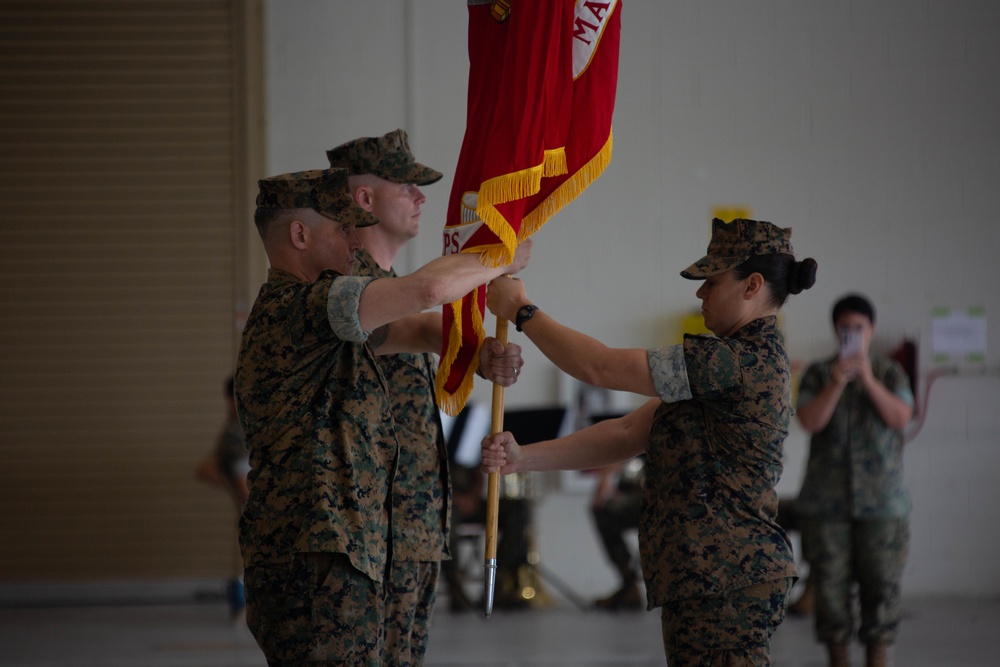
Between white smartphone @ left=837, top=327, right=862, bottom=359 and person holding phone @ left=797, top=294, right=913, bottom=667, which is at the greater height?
white smartphone @ left=837, top=327, right=862, bottom=359

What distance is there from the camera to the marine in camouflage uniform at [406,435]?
2.72 metres

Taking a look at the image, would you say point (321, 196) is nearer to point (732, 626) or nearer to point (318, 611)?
point (318, 611)

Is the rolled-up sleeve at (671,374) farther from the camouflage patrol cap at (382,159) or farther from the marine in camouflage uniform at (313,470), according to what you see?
the camouflage patrol cap at (382,159)

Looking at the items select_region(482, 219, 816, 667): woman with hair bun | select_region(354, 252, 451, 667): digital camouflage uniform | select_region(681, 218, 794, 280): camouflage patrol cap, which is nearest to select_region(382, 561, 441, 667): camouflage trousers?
select_region(354, 252, 451, 667): digital camouflage uniform

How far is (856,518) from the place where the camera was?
4668 mm

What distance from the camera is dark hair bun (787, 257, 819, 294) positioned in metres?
2.56

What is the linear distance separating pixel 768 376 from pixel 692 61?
15.9 ft

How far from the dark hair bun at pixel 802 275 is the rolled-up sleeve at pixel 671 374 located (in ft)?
1.15

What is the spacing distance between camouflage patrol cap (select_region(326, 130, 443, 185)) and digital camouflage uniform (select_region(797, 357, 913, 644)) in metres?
2.54

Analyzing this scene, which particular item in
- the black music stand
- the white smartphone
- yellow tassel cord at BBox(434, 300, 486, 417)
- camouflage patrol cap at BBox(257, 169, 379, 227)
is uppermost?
camouflage patrol cap at BBox(257, 169, 379, 227)

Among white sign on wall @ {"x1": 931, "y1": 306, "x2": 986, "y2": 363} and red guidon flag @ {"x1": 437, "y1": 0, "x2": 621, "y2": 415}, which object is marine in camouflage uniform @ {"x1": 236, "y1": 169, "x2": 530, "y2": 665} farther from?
white sign on wall @ {"x1": 931, "y1": 306, "x2": 986, "y2": 363}

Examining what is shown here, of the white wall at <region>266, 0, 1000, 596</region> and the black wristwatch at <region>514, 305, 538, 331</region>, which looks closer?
the black wristwatch at <region>514, 305, 538, 331</region>

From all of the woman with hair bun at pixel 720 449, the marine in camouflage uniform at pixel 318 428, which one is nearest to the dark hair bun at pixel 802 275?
the woman with hair bun at pixel 720 449

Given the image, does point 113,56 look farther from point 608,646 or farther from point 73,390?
point 608,646
